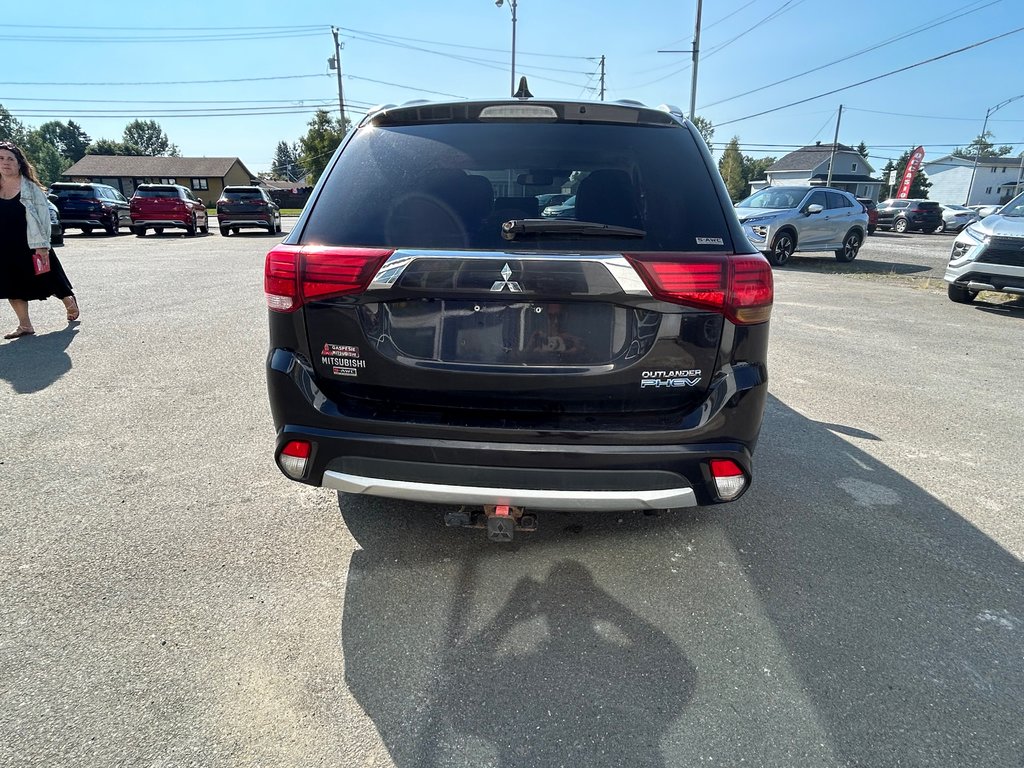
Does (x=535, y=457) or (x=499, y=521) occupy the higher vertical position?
(x=535, y=457)

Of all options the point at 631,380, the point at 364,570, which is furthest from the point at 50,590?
the point at 631,380

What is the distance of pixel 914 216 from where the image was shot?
1283 inches

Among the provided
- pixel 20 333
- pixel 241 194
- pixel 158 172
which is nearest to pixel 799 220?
pixel 20 333

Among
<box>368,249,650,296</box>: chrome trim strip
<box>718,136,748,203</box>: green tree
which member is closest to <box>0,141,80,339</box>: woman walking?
<box>368,249,650,296</box>: chrome trim strip

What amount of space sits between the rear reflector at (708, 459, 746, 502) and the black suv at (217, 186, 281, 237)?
75.3 feet

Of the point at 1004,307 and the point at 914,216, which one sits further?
the point at 914,216

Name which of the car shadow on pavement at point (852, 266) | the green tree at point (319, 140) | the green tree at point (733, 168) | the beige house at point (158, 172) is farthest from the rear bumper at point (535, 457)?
the green tree at point (733, 168)

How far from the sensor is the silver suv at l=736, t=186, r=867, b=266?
13464mm

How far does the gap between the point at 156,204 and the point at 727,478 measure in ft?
76.0

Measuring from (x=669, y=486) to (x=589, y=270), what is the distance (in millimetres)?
826

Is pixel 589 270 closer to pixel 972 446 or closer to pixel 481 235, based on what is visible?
pixel 481 235

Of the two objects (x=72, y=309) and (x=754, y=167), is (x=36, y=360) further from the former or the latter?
(x=754, y=167)

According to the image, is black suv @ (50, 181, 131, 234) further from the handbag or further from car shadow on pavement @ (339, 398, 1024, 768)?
car shadow on pavement @ (339, 398, 1024, 768)

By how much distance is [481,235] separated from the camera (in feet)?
7.13
